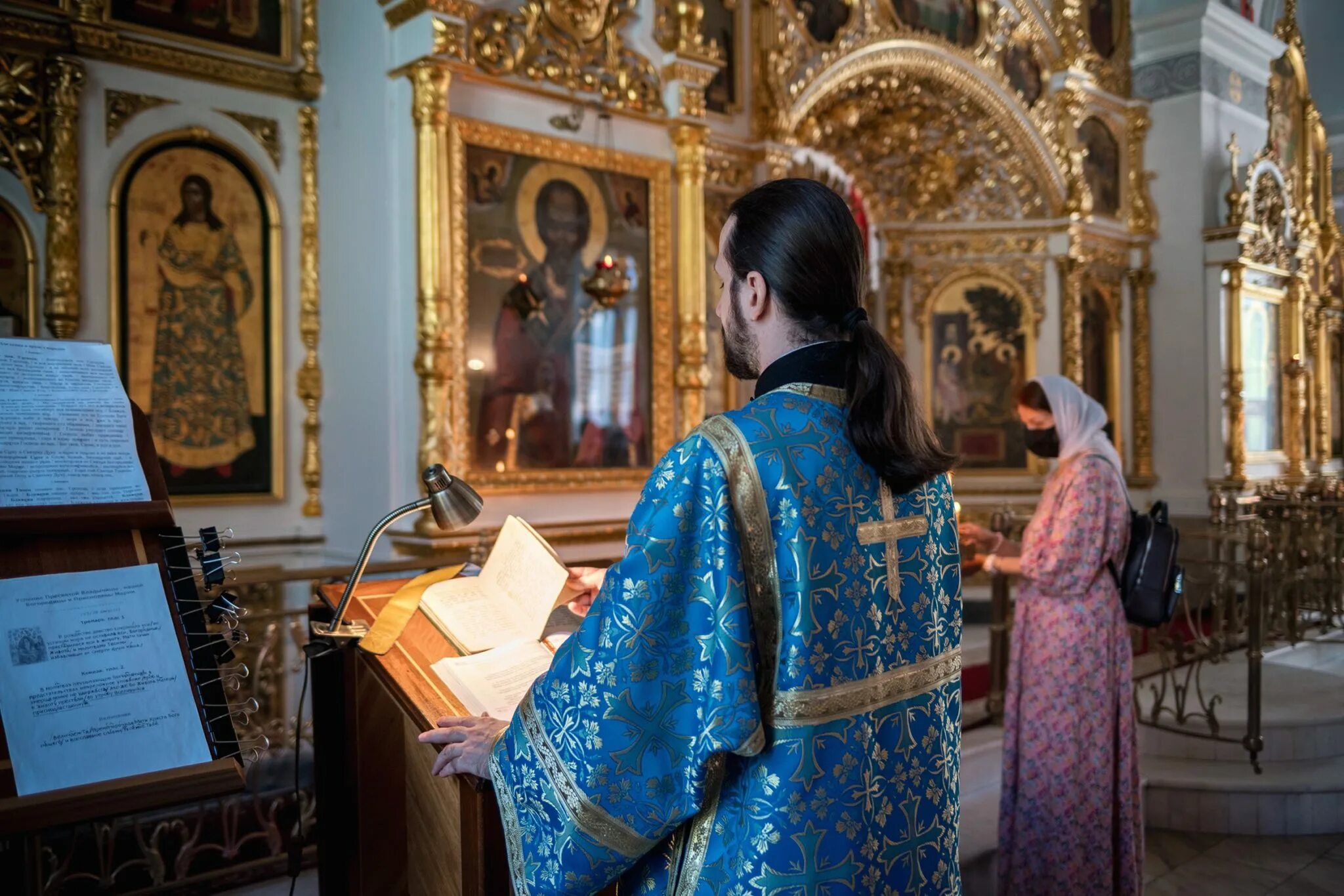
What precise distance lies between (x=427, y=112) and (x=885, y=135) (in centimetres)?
566

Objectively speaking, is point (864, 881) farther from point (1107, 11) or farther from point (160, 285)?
point (1107, 11)

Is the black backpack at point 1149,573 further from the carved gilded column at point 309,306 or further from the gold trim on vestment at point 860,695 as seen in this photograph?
the carved gilded column at point 309,306

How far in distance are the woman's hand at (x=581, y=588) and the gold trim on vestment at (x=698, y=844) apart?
0.90m

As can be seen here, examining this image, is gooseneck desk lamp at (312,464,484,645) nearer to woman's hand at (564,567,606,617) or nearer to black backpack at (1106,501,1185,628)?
woman's hand at (564,567,606,617)

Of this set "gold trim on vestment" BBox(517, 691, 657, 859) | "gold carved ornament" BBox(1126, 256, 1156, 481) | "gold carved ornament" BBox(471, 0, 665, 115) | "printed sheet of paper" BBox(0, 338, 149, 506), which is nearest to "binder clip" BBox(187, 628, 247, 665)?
"printed sheet of paper" BBox(0, 338, 149, 506)

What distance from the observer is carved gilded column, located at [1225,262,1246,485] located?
35.5 ft

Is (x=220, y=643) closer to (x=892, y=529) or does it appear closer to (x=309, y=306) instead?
(x=892, y=529)

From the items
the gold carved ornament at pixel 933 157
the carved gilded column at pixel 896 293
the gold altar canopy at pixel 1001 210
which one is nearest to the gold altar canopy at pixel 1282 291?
the gold altar canopy at pixel 1001 210

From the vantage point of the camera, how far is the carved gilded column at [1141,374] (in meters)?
10.9

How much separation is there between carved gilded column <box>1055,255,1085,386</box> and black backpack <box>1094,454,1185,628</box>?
6.62 meters

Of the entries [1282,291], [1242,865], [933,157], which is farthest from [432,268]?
[1282,291]

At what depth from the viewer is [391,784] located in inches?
Answer: 85.4

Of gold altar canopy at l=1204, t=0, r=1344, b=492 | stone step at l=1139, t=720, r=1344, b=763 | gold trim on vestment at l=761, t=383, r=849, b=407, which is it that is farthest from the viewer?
gold altar canopy at l=1204, t=0, r=1344, b=492

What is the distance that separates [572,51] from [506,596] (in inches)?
159
